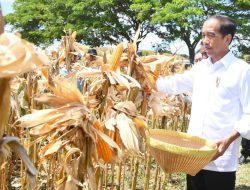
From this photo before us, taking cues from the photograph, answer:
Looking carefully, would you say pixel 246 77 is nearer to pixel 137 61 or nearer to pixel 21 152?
pixel 137 61

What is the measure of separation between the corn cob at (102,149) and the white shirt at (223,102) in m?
0.90

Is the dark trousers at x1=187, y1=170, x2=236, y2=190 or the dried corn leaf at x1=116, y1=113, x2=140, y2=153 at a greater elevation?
the dried corn leaf at x1=116, y1=113, x2=140, y2=153

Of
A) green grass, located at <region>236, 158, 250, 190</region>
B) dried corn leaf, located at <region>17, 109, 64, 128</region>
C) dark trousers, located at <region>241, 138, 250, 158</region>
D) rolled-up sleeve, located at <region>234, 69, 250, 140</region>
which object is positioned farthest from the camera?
dark trousers, located at <region>241, 138, 250, 158</region>

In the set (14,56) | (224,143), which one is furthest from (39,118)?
(224,143)

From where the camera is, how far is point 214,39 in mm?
1977

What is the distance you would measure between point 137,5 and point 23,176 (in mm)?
19984

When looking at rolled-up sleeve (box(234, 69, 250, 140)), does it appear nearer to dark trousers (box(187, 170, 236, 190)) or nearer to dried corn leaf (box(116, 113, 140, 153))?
dark trousers (box(187, 170, 236, 190))

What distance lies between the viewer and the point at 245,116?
194 cm

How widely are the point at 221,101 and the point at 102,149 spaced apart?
95 centimetres

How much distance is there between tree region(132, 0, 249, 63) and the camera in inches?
803

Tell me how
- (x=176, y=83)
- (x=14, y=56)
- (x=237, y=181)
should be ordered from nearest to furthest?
(x=14, y=56) < (x=176, y=83) < (x=237, y=181)

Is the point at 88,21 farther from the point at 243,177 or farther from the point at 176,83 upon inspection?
the point at 176,83

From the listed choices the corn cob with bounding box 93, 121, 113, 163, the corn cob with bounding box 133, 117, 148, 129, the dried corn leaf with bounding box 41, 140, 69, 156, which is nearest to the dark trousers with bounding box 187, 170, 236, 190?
the corn cob with bounding box 133, 117, 148, 129

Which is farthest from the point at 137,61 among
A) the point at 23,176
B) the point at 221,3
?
the point at 221,3
